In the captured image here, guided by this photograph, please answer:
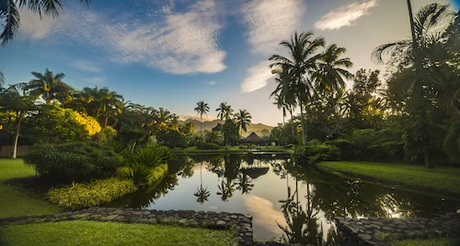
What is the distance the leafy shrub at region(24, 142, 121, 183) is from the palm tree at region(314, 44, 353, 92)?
63.7 ft

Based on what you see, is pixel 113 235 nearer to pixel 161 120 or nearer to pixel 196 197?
pixel 196 197

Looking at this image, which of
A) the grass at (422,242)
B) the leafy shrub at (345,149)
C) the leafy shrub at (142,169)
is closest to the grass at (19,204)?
the leafy shrub at (142,169)

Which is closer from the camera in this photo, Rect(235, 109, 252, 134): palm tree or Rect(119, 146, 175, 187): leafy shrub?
Rect(119, 146, 175, 187): leafy shrub

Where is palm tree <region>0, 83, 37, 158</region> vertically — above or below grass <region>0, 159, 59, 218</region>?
above

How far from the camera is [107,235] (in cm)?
352

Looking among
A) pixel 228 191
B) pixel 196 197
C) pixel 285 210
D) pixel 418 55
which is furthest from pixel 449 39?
pixel 196 197

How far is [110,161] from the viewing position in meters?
7.90

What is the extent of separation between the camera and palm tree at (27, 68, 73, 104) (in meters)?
24.2

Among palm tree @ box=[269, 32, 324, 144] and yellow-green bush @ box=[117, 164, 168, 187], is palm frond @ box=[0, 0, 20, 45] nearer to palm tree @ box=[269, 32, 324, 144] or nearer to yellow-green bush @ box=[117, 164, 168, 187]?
yellow-green bush @ box=[117, 164, 168, 187]

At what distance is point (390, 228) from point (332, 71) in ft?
59.6

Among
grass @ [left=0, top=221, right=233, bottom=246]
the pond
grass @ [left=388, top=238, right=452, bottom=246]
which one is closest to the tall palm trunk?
the pond

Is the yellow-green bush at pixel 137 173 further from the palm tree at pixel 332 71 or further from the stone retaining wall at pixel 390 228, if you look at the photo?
the palm tree at pixel 332 71

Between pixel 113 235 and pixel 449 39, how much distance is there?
13.4 meters

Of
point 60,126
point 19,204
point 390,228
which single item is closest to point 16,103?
point 60,126
